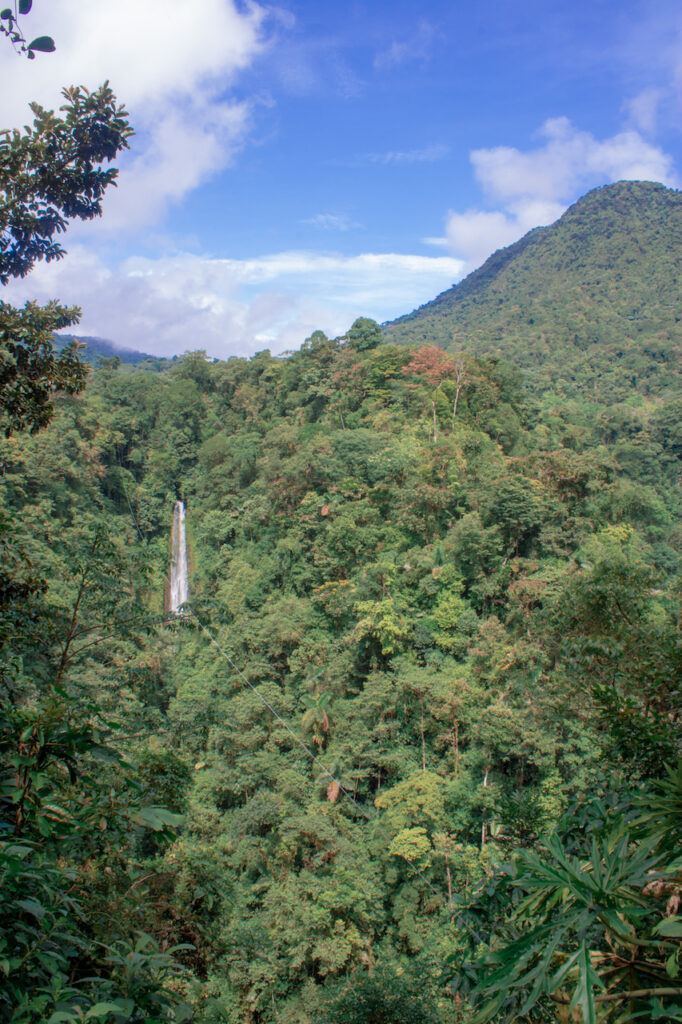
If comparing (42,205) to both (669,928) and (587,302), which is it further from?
(587,302)

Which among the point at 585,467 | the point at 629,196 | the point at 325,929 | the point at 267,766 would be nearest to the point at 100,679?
the point at 267,766

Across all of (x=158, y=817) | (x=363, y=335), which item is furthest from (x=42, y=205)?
(x=363, y=335)

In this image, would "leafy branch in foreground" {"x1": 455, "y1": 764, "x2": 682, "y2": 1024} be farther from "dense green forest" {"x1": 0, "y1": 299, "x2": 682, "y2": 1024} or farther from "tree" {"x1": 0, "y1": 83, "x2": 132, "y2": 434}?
"tree" {"x1": 0, "y1": 83, "x2": 132, "y2": 434}

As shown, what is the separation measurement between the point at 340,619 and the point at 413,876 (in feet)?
19.9

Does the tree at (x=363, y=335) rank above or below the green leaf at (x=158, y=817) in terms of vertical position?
above

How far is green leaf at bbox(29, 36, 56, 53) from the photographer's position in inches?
59.0

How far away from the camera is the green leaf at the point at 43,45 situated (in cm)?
150

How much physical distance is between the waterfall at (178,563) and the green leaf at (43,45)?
2203cm

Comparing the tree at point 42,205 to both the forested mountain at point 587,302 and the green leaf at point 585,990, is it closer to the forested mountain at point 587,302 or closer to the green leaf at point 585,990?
the green leaf at point 585,990

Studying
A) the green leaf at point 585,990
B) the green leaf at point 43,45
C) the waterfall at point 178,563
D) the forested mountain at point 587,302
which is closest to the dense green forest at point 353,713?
the green leaf at point 585,990

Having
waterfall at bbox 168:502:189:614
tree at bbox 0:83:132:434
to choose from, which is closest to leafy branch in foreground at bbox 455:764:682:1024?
tree at bbox 0:83:132:434

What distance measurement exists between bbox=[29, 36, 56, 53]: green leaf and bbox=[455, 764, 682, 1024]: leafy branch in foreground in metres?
2.34

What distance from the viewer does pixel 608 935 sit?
1.66 meters

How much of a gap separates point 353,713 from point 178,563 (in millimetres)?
14917
